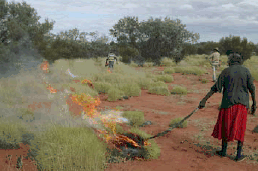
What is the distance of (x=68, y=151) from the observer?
3561 mm

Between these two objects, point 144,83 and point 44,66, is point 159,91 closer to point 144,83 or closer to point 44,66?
point 144,83

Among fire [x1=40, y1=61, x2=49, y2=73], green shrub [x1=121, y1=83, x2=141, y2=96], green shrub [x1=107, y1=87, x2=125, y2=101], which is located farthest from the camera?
fire [x1=40, y1=61, x2=49, y2=73]

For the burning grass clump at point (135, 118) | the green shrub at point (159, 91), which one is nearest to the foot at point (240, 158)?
the burning grass clump at point (135, 118)

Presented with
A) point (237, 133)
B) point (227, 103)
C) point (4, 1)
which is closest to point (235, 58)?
point (227, 103)

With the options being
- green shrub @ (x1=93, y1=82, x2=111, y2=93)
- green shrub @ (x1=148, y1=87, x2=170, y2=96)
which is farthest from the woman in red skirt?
green shrub @ (x1=93, y1=82, x2=111, y2=93)

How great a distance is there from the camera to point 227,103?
4.14 metres

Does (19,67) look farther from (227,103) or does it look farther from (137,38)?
(137,38)

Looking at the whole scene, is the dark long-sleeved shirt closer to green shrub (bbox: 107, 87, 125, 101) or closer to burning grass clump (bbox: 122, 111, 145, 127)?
burning grass clump (bbox: 122, 111, 145, 127)

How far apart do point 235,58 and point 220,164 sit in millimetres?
1941

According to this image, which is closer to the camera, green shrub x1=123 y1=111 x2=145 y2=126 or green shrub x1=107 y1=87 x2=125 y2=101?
green shrub x1=123 y1=111 x2=145 y2=126

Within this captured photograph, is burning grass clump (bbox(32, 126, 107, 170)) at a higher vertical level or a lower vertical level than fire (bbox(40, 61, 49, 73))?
lower

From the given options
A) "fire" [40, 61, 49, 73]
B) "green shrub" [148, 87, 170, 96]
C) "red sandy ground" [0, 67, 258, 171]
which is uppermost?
"fire" [40, 61, 49, 73]

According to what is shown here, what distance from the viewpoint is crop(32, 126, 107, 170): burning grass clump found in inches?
134

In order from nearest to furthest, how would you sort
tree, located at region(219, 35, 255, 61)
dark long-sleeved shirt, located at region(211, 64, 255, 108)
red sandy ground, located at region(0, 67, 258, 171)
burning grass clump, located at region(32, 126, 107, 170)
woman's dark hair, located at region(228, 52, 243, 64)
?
burning grass clump, located at region(32, 126, 107, 170) → red sandy ground, located at region(0, 67, 258, 171) → dark long-sleeved shirt, located at region(211, 64, 255, 108) → woman's dark hair, located at region(228, 52, 243, 64) → tree, located at region(219, 35, 255, 61)
